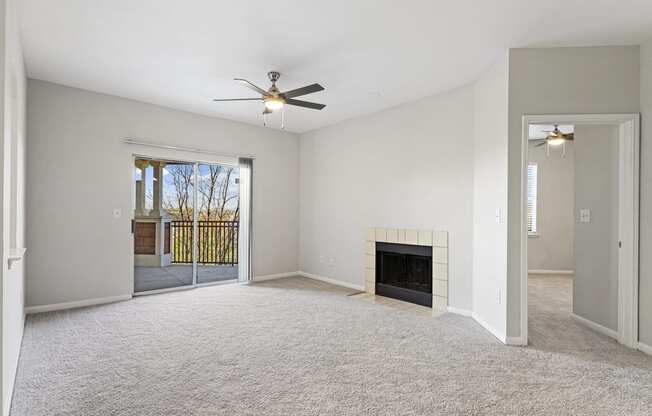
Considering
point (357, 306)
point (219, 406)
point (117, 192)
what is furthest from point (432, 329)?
point (117, 192)

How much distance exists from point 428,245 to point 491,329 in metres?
1.31

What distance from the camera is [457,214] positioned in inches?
165

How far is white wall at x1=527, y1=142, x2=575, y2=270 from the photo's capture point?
6828mm

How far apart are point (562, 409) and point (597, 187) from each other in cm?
248

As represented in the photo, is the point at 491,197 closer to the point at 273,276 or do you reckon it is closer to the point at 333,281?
the point at 333,281

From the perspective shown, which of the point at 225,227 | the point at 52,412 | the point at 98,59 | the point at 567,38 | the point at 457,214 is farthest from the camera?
the point at 225,227

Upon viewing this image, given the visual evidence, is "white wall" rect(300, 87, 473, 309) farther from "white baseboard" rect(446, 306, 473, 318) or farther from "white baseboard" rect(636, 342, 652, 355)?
"white baseboard" rect(636, 342, 652, 355)

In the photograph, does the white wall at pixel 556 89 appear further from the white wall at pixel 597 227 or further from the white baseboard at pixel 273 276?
the white baseboard at pixel 273 276

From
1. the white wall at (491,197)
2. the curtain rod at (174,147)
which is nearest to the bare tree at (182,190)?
the curtain rod at (174,147)

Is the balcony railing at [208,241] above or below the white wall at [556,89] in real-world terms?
below

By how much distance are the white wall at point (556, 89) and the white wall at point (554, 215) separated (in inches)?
155

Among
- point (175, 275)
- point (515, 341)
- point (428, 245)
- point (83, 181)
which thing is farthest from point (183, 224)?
point (515, 341)

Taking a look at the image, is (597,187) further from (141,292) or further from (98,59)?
(141,292)

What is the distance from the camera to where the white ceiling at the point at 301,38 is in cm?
257
